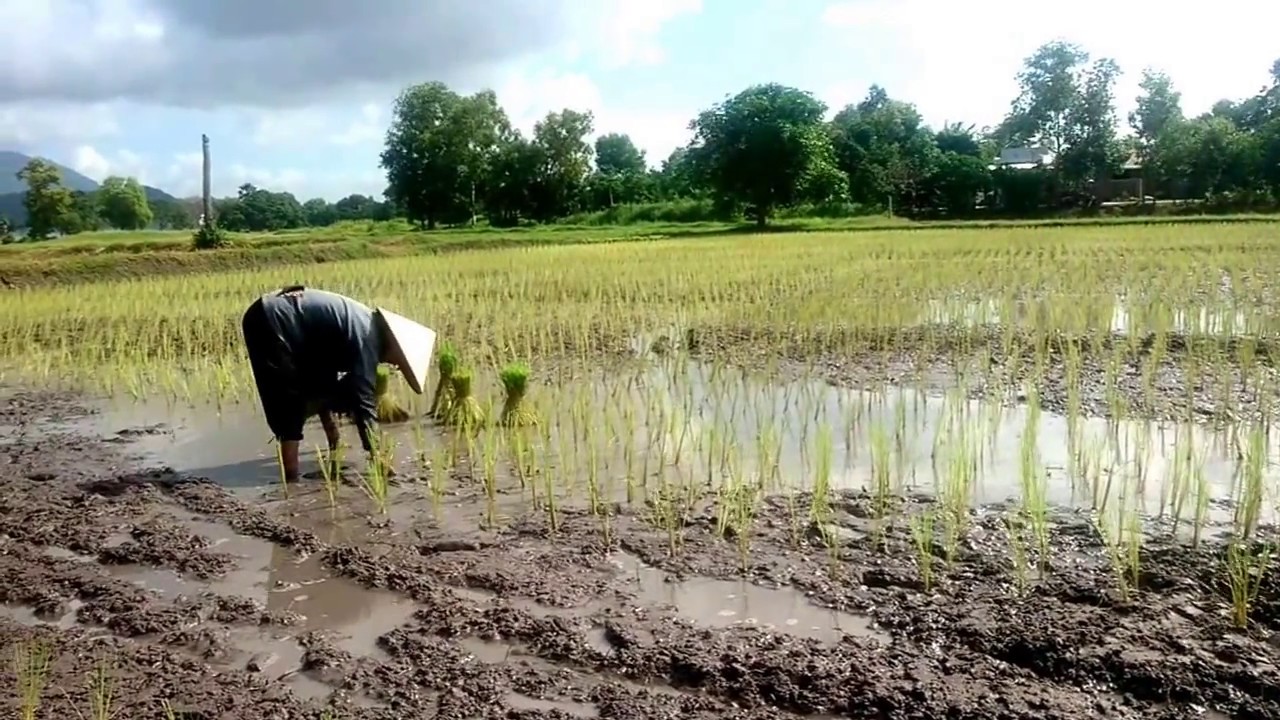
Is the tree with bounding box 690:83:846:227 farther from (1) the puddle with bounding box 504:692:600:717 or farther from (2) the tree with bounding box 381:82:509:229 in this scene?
(1) the puddle with bounding box 504:692:600:717

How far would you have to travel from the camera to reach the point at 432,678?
292 centimetres

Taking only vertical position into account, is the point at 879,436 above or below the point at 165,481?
above

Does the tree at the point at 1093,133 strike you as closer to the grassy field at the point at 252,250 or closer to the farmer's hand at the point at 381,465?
the grassy field at the point at 252,250

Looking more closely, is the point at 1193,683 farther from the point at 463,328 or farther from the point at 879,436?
the point at 463,328

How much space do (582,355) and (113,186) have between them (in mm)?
55476

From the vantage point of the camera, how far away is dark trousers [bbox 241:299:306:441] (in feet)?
16.2

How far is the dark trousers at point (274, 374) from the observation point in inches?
195

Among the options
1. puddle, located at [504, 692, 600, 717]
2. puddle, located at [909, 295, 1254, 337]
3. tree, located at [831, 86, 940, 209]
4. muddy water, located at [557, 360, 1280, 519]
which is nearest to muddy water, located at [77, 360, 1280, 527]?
muddy water, located at [557, 360, 1280, 519]

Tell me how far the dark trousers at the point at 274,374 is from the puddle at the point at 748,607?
2.23 metres

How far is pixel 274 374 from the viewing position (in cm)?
496

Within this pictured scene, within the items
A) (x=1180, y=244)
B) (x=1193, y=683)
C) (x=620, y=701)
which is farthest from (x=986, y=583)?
(x=1180, y=244)

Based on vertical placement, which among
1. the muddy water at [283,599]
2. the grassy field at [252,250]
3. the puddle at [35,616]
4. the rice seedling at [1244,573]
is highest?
the grassy field at [252,250]

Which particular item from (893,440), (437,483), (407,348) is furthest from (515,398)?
(893,440)

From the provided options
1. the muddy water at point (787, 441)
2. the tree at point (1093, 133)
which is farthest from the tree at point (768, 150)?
the muddy water at point (787, 441)
